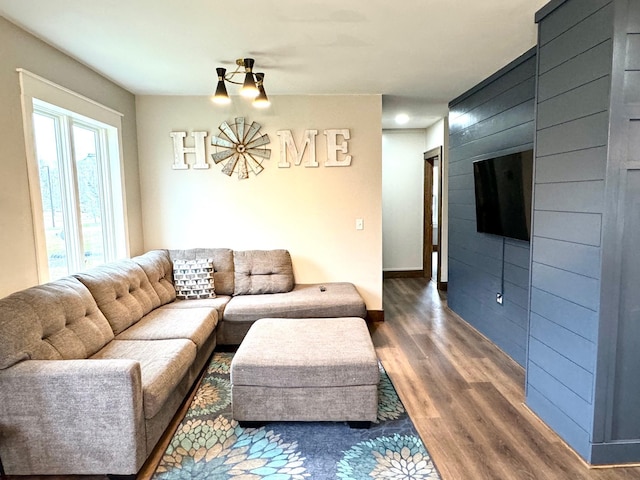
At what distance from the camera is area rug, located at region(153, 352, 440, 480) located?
6.23 feet

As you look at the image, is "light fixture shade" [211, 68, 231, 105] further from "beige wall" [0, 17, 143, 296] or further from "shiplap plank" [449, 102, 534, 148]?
"shiplap plank" [449, 102, 534, 148]

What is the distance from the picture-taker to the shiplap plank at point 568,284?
1.86m

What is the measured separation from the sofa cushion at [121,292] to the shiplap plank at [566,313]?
2.86m

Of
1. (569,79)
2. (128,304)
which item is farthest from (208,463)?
(569,79)

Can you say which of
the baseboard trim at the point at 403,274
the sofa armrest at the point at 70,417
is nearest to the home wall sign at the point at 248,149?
the sofa armrest at the point at 70,417

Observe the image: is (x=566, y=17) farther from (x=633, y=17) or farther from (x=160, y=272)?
(x=160, y=272)

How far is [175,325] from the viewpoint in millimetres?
2771

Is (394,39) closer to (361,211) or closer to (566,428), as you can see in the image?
(361,211)

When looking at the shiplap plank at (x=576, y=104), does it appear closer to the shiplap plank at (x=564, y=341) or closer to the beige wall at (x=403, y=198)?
the shiplap plank at (x=564, y=341)

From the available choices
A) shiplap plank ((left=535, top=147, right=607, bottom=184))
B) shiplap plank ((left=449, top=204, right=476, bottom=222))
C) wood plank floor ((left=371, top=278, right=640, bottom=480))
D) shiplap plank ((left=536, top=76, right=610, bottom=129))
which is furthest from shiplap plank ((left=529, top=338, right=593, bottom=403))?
shiplap plank ((left=449, top=204, right=476, bottom=222))

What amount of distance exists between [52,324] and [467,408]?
2.60 m

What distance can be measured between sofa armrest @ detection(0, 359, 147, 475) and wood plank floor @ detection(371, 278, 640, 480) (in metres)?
1.61

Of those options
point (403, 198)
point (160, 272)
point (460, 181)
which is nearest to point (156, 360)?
point (160, 272)

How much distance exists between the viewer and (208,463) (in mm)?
1979
